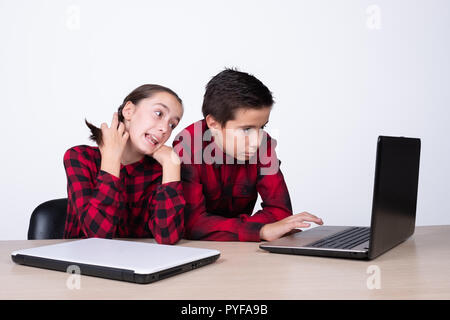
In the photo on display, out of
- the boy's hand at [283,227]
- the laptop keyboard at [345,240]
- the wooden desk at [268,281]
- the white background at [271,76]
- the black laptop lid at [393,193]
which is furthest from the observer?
the white background at [271,76]

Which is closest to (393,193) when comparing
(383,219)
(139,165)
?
(383,219)

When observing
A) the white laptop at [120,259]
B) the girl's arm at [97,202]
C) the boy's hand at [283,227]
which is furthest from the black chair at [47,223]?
the boy's hand at [283,227]

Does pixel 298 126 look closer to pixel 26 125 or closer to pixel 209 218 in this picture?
pixel 26 125

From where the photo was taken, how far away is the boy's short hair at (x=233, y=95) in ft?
4.15

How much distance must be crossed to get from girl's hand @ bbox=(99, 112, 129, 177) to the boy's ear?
0.85 ft

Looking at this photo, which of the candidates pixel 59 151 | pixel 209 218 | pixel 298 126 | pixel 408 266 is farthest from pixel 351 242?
pixel 59 151

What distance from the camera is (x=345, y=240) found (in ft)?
3.16

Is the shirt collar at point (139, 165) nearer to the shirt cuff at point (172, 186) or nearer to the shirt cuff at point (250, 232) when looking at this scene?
the shirt cuff at point (172, 186)

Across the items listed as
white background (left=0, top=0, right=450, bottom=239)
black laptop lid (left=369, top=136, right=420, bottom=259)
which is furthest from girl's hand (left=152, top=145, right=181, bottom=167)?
white background (left=0, top=0, right=450, bottom=239)

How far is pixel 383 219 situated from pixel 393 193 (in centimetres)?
7

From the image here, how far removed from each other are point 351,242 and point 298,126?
1.99m

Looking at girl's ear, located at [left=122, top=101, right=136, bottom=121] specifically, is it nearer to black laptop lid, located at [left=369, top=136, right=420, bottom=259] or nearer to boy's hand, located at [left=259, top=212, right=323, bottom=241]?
boy's hand, located at [left=259, top=212, right=323, bottom=241]

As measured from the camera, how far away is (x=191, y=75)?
283 cm

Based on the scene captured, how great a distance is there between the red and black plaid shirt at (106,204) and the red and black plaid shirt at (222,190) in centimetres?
7
